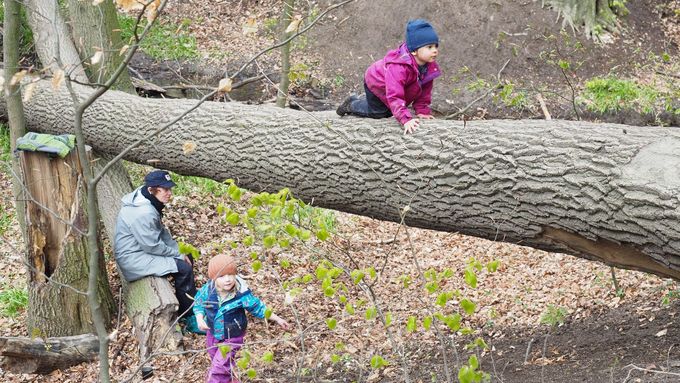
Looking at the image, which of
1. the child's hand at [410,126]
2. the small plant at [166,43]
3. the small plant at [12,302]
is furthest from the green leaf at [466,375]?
the small plant at [166,43]

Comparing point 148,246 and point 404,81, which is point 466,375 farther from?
point 148,246

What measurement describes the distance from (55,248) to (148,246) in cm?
83

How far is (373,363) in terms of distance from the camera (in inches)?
160

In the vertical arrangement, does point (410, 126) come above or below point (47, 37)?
below

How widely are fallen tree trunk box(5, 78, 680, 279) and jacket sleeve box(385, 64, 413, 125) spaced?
0.12m

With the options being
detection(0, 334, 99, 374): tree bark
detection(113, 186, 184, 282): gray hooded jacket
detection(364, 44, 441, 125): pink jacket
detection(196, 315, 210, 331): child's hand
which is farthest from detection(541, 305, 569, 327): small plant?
detection(0, 334, 99, 374): tree bark

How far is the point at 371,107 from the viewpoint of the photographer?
5.71 meters

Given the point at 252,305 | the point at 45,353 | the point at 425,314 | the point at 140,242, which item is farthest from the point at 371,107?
the point at 45,353

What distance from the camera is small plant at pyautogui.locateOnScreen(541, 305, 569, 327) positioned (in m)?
6.35

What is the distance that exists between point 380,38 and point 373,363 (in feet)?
36.5

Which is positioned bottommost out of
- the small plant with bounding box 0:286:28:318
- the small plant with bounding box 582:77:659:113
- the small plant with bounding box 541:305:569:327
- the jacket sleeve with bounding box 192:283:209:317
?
the small plant with bounding box 582:77:659:113

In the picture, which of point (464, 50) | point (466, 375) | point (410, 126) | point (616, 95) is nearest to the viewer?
point (466, 375)

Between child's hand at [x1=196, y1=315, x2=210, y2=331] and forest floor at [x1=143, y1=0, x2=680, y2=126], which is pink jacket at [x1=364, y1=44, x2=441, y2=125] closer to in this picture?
child's hand at [x1=196, y1=315, x2=210, y2=331]

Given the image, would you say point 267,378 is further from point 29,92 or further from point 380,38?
point 380,38
